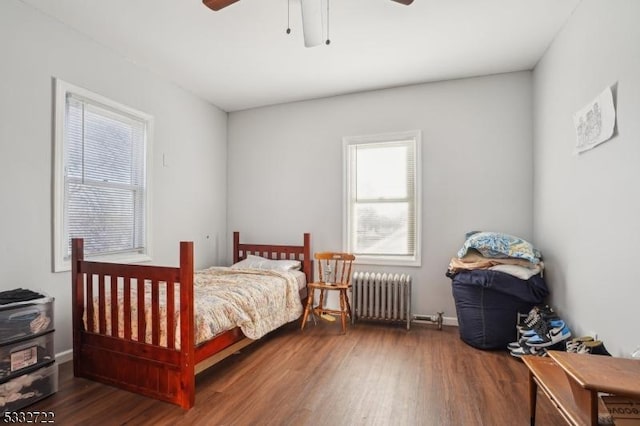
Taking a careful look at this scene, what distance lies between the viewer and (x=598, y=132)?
2000 mm

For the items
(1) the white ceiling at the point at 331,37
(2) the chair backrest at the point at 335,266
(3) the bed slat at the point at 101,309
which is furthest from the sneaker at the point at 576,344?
(3) the bed slat at the point at 101,309

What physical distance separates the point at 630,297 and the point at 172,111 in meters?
4.12

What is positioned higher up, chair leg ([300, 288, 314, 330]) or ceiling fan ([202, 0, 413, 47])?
ceiling fan ([202, 0, 413, 47])

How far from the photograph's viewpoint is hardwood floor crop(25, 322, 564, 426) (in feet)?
5.98

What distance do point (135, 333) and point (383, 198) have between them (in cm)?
275

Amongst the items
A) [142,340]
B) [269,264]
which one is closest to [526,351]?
[269,264]

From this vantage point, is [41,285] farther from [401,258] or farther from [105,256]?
[401,258]

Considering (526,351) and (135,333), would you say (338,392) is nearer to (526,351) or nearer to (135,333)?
(135,333)

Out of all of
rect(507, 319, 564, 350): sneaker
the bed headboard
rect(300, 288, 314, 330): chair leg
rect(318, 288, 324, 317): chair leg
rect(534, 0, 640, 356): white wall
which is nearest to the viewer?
rect(534, 0, 640, 356): white wall

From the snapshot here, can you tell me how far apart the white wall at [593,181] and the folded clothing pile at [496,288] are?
0.66 ft

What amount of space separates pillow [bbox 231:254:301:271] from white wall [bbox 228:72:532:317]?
41 centimetres

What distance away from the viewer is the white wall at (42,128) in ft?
7.16

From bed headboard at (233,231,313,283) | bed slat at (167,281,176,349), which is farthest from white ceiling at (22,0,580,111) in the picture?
bed slat at (167,281,176,349)

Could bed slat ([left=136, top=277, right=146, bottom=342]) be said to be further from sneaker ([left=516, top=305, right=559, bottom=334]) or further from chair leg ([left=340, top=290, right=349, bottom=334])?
sneaker ([left=516, top=305, right=559, bottom=334])
